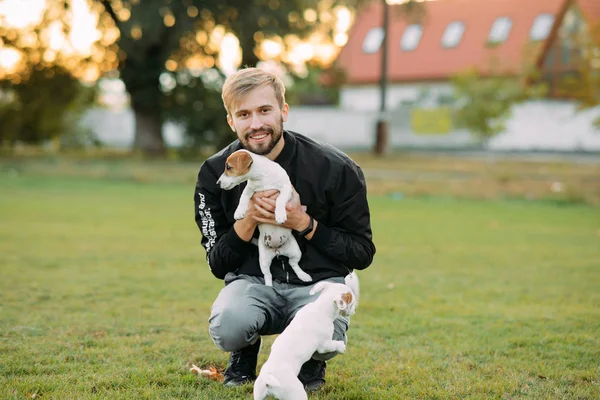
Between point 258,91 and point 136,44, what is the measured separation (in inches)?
908

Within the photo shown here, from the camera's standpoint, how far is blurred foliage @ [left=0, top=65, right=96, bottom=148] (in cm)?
2889

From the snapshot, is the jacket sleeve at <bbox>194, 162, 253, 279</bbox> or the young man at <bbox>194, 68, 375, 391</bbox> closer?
the young man at <bbox>194, 68, 375, 391</bbox>

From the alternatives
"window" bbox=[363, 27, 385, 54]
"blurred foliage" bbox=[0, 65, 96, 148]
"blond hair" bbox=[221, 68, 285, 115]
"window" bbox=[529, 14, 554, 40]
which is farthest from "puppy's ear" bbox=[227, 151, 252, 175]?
"window" bbox=[363, 27, 385, 54]

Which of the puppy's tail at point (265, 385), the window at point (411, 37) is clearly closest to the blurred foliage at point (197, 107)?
the window at point (411, 37)

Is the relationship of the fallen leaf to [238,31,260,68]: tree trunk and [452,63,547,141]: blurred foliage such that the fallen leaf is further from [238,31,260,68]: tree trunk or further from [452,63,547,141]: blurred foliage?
[452,63,547,141]: blurred foliage

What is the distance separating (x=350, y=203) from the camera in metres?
4.20

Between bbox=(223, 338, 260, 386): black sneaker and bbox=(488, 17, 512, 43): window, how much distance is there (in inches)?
1604

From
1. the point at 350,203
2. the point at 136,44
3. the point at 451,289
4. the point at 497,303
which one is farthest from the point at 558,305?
the point at 136,44

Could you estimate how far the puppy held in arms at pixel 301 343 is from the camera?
3473 mm

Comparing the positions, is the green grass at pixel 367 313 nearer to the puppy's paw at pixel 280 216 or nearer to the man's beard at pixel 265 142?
the puppy's paw at pixel 280 216

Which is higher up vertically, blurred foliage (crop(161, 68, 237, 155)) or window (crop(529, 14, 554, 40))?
window (crop(529, 14, 554, 40))

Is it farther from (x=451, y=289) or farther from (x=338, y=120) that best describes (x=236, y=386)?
(x=338, y=120)

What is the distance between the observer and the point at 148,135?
28.5 metres

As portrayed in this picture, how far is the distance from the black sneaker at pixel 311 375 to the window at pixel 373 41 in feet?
146
